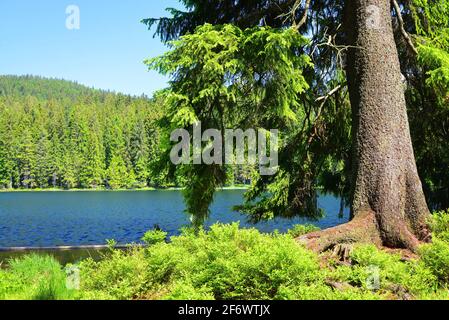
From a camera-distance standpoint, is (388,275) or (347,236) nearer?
(388,275)

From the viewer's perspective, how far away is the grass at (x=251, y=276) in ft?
15.4

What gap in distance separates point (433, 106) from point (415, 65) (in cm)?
90

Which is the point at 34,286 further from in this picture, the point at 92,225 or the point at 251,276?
the point at 92,225

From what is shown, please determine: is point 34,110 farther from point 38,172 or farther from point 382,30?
point 382,30

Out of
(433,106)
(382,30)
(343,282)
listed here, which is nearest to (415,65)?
(433,106)

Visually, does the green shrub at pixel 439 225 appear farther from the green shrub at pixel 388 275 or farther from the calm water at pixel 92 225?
the calm water at pixel 92 225

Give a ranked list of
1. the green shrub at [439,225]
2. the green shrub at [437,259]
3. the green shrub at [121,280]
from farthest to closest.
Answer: the green shrub at [439,225] < the green shrub at [437,259] < the green shrub at [121,280]

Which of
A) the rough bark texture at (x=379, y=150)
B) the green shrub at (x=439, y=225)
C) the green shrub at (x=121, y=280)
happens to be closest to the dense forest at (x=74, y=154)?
the rough bark texture at (x=379, y=150)

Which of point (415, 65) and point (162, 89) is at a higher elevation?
point (415, 65)

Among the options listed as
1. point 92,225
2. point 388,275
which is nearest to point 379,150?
point 388,275

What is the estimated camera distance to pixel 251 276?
5.00 metres

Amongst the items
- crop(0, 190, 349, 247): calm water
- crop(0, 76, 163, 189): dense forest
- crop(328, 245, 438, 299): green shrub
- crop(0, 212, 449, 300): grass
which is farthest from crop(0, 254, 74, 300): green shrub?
crop(0, 76, 163, 189): dense forest

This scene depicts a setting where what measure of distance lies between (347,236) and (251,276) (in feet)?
6.85
